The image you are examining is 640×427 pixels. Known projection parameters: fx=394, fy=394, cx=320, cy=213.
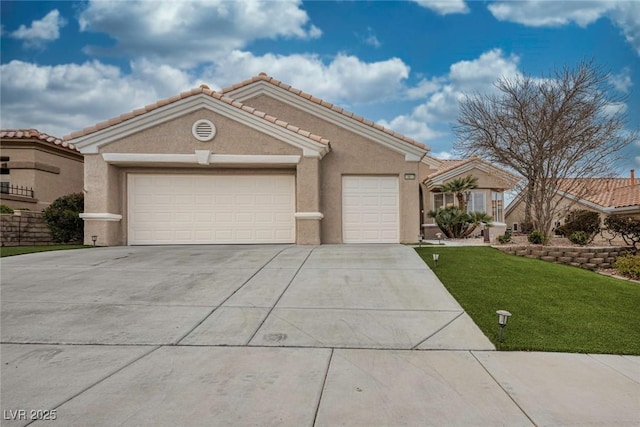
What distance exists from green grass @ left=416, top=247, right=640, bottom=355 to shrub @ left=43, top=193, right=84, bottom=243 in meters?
11.5

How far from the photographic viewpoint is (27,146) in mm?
17984

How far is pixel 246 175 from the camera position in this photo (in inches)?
509

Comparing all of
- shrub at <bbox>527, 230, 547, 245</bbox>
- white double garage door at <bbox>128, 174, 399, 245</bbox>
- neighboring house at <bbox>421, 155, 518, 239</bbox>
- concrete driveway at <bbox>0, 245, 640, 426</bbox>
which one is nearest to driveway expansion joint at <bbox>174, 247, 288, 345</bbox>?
concrete driveway at <bbox>0, 245, 640, 426</bbox>

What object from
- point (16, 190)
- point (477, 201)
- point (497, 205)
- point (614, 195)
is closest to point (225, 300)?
point (16, 190)

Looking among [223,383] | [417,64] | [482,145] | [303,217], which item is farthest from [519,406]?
[417,64]

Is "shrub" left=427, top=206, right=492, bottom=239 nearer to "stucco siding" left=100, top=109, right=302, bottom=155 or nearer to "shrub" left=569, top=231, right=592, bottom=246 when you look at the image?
"shrub" left=569, top=231, right=592, bottom=246

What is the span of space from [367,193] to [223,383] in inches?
401

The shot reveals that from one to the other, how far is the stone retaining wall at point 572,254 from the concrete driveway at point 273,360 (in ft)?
21.4

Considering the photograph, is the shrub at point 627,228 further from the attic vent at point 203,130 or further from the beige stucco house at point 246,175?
the attic vent at point 203,130

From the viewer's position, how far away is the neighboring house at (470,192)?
19.5 metres

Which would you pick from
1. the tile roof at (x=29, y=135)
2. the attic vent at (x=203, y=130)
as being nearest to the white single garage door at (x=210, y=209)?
the attic vent at (x=203, y=130)

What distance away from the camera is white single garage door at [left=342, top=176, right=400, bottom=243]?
13.4 meters

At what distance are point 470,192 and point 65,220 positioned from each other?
16.9 meters

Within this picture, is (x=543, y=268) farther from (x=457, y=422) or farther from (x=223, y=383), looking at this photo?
(x=223, y=383)
